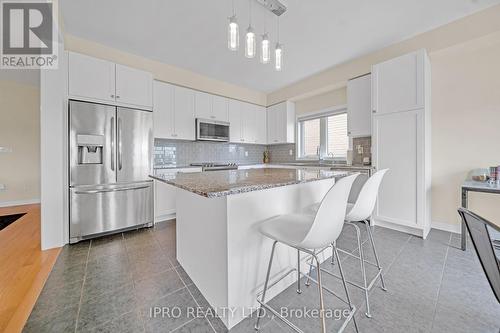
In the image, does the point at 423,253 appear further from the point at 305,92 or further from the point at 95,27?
the point at 95,27

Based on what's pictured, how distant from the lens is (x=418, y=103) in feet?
8.16

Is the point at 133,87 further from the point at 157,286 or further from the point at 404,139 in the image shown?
the point at 404,139

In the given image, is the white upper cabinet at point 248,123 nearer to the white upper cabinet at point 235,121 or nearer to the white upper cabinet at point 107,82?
the white upper cabinet at point 235,121

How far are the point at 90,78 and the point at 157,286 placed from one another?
2636 millimetres

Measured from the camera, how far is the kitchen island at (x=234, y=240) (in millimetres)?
1215

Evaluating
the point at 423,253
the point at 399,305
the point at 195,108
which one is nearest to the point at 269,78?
the point at 195,108

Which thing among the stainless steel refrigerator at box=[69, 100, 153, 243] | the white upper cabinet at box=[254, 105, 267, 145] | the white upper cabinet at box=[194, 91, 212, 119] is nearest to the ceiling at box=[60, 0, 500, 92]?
the white upper cabinet at box=[194, 91, 212, 119]

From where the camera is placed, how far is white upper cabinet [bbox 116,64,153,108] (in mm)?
2758

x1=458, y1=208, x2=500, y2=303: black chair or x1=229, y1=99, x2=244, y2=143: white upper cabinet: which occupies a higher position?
x1=229, y1=99, x2=244, y2=143: white upper cabinet

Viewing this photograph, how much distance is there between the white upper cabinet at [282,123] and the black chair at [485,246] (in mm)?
3958

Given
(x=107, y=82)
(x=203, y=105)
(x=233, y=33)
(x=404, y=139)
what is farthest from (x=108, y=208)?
(x=404, y=139)

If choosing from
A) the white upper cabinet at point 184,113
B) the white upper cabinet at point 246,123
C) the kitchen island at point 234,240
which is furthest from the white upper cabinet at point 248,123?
the kitchen island at point 234,240

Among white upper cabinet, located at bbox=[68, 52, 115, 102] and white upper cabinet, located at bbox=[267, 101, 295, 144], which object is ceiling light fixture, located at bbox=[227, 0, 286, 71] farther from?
white upper cabinet, located at bbox=[267, 101, 295, 144]

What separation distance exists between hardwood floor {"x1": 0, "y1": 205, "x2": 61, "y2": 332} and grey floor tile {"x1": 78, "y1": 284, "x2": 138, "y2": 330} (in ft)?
1.07
